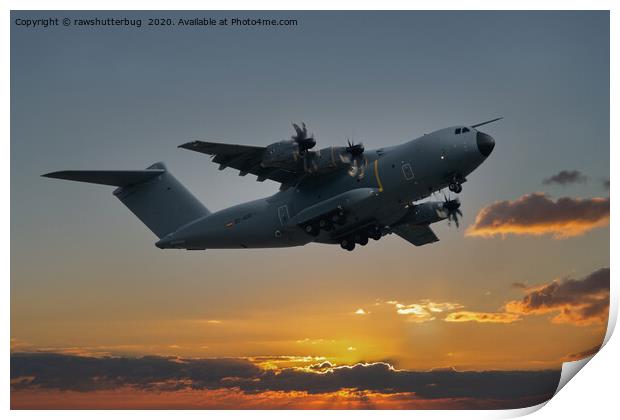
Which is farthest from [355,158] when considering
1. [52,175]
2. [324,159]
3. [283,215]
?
[52,175]

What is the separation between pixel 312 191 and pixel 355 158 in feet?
4.72

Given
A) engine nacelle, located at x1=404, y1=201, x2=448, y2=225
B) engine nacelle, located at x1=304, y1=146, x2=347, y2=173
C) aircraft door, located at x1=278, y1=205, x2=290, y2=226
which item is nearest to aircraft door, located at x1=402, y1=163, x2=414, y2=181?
engine nacelle, located at x1=304, y1=146, x2=347, y2=173

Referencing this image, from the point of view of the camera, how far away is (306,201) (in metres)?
20.8

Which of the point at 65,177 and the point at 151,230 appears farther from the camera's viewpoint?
the point at 151,230

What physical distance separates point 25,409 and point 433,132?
10747mm

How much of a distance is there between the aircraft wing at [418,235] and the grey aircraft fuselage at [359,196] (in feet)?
5.24

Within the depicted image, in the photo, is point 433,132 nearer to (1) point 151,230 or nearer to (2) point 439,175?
(2) point 439,175

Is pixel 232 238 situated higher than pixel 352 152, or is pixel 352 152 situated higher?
pixel 352 152

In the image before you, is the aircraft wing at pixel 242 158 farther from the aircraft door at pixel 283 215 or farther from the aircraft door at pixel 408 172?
the aircraft door at pixel 408 172

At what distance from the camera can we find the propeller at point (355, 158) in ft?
65.4

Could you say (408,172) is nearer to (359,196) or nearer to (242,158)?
(359,196)

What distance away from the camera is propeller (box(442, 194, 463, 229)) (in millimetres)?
Answer: 22438

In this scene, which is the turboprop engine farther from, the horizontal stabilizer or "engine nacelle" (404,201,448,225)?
the horizontal stabilizer
